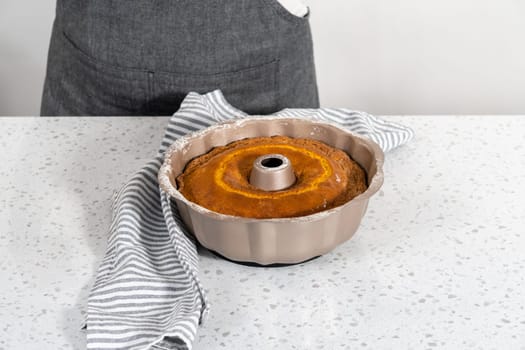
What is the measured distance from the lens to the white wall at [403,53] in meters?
1.92

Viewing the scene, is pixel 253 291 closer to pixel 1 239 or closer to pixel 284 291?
pixel 284 291

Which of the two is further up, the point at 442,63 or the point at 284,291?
the point at 284,291

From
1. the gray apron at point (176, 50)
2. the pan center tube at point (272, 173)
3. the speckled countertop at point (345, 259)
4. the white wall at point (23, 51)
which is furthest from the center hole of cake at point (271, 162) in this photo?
the white wall at point (23, 51)

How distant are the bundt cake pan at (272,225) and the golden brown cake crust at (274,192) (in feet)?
0.04

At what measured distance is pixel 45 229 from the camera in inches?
34.3

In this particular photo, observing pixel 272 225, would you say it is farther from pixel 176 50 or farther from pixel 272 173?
pixel 176 50

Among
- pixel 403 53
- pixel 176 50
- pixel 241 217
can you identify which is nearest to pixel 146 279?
pixel 241 217

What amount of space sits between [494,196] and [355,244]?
0.20 meters

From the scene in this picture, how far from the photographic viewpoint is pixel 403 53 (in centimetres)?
198

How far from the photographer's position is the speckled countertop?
71 cm

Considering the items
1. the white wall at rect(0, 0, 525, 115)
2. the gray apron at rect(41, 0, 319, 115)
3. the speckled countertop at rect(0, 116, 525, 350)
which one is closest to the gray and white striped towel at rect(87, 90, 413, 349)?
the speckled countertop at rect(0, 116, 525, 350)

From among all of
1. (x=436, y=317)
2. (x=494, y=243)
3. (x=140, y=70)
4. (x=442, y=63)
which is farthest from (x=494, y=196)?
(x=442, y=63)

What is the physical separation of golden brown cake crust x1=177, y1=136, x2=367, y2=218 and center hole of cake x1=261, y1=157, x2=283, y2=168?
3 cm

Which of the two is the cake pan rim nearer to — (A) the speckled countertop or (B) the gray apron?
(A) the speckled countertop
